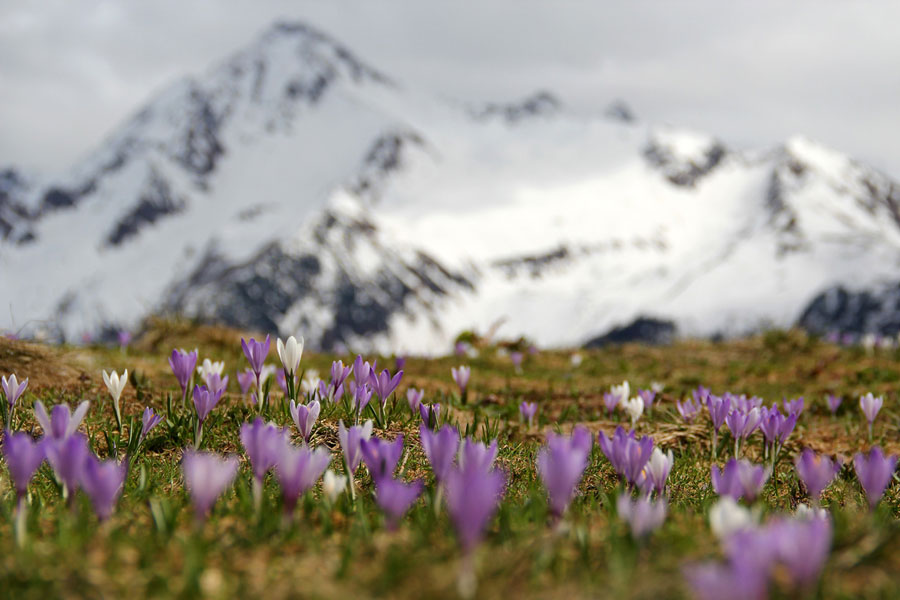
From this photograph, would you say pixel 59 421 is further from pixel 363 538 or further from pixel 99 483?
pixel 363 538

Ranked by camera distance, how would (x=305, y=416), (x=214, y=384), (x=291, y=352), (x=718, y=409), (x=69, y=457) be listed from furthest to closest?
(x=718, y=409) < (x=291, y=352) < (x=214, y=384) < (x=305, y=416) < (x=69, y=457)

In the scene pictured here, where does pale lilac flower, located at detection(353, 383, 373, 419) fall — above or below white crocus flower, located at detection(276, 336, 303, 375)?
below

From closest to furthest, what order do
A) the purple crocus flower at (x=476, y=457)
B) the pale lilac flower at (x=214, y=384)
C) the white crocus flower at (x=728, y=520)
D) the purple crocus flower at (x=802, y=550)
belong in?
the purple crocus flower at (x=802, y=550) < the white crocus flower at (x=728, y=520) < the purple crocus flower at (x=476, y=457) < the pale lilac flower at (x=214, y=384)

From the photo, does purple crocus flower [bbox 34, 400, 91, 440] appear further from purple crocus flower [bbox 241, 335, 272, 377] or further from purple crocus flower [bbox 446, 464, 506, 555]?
purple crocus flower [bbox 446, 464, 506, 555]

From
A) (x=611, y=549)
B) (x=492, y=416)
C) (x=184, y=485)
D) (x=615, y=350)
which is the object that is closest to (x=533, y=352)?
(x=615, y=350)

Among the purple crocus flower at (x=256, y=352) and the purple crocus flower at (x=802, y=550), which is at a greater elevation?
the purple crocus flower at (x=256, y=352)

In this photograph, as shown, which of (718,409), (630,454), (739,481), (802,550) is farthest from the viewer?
(718,409)

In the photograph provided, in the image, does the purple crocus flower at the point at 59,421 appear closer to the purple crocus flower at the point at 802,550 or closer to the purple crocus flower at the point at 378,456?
the purple crocus flower at the point at 378,456

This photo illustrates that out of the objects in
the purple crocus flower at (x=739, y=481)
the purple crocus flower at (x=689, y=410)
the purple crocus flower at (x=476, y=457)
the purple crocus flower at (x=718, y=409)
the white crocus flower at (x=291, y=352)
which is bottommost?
the purple crocus flower at (x=689, y=410)

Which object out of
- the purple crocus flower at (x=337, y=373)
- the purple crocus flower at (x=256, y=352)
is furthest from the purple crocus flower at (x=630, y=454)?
the purple crocus flower at (x=256, y=352)

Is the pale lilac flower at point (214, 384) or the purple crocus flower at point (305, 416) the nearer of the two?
the purple crocus flower at point (305, 416)

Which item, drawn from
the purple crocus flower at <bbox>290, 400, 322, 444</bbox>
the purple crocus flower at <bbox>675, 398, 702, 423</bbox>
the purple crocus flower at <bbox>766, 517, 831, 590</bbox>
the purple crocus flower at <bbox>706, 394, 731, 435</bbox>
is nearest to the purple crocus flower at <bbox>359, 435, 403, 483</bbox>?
the purple crocus flower at <bbox>290, 400, 322, 444</bbox>

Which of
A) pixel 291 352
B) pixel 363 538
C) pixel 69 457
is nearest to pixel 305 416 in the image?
pixel 291 352

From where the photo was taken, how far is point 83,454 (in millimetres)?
2283
